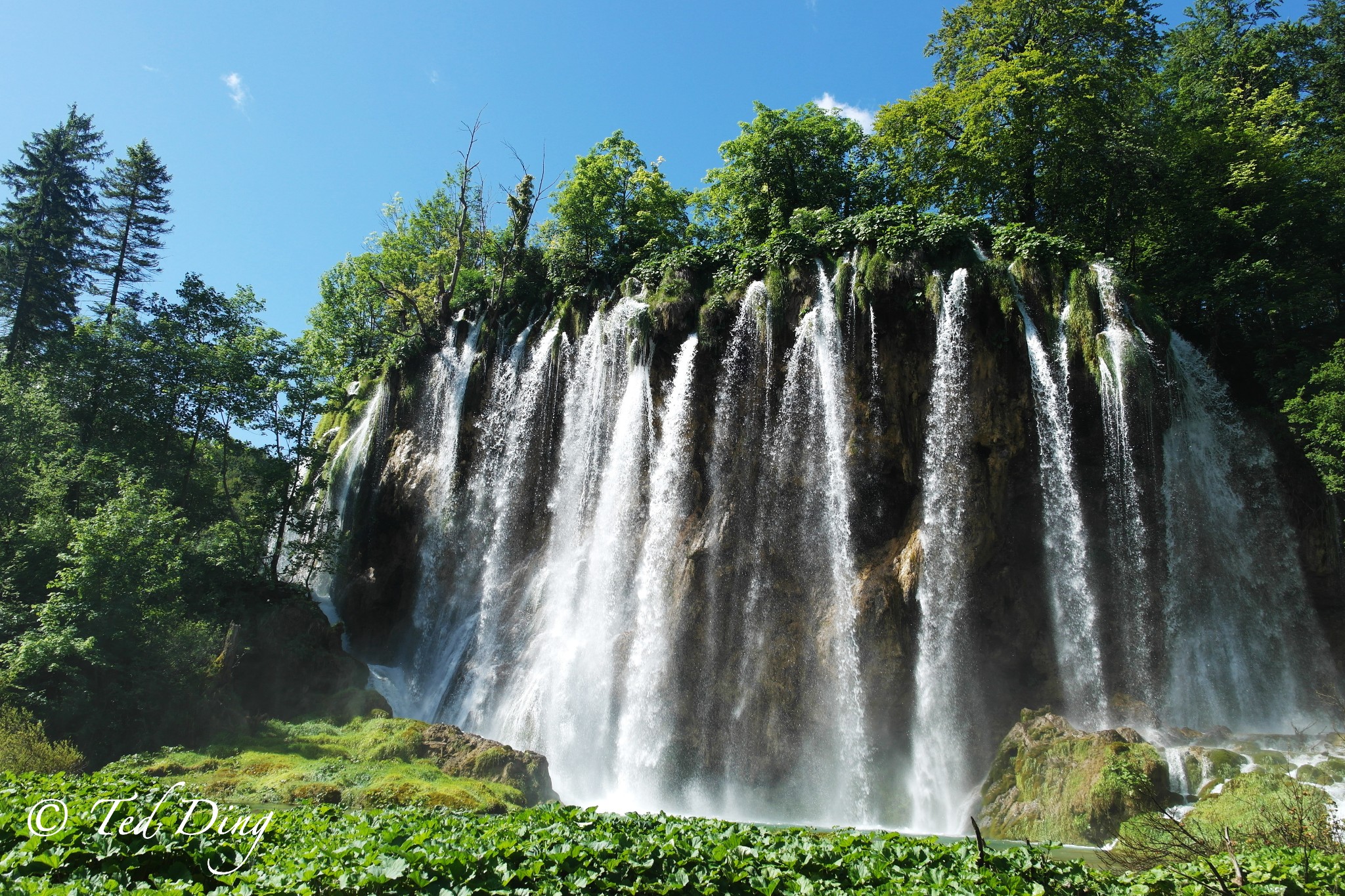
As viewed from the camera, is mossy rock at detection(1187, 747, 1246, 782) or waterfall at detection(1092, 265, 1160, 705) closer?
mossy rock at detection(1187, 747, 1246, 782)

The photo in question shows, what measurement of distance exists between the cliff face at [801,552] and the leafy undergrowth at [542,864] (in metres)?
11.6

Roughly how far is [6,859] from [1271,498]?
969 inches

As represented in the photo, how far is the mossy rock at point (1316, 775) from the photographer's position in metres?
12.8

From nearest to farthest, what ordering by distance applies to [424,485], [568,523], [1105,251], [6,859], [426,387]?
[6,859] → [568,523] → [1105,251] → [424,485] → [426,387]

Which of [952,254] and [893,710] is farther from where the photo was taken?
[952,254]

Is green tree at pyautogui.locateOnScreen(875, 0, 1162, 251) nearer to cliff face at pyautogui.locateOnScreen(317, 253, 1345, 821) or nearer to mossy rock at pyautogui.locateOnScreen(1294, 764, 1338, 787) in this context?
cliff face at pyautogui.locateOnScreen(317, 253, 1345, 821)

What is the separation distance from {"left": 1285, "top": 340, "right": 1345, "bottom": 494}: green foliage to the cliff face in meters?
1.58

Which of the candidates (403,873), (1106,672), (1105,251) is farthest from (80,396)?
(1105,251)

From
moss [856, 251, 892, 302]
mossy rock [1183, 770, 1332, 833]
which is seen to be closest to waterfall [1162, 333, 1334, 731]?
mossy rock [1183, 770, 1332, 833]

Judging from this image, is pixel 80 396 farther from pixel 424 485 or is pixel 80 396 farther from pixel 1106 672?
pixel 1106 672

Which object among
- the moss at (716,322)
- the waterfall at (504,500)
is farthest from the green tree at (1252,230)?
the waterfall at (504,500)

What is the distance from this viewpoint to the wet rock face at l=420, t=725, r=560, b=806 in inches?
624

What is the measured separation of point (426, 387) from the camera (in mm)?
29828

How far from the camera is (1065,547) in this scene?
18109mm
